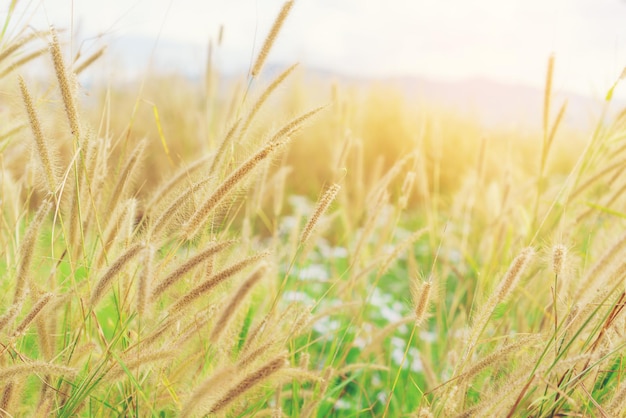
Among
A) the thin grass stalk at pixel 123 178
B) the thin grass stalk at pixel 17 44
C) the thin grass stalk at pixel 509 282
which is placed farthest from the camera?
the thin grass stalk at pixel 17 44

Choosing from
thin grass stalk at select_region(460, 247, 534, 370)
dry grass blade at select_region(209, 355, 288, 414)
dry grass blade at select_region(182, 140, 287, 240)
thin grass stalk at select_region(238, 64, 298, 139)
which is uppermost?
thin grass stalk at select_region(238, 64, 298, 139)

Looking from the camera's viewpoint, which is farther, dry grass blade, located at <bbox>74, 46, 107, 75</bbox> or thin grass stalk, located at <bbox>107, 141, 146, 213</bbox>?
dry grass blade, located at <bbox>74, 46, 107, 75</bbox>

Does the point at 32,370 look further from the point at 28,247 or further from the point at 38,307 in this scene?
the point at 28,247

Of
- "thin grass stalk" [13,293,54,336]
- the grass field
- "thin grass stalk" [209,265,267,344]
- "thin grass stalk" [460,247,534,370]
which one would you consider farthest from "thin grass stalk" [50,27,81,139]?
"thin grass stalk" [460,247,534,370]

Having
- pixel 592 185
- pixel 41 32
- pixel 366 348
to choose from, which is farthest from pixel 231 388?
pixel 592 185

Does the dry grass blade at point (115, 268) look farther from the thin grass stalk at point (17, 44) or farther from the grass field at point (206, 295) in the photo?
the thin grass stalk at point (17, 44)

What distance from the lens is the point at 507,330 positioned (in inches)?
77.7

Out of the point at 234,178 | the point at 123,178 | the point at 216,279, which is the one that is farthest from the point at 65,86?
the point at 216,279

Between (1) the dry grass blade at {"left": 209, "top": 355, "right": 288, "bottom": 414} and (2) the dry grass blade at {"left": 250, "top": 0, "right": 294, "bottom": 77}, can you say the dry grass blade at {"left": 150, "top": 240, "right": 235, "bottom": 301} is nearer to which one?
(1) the dry grass blade at {"left": 209, "top": 355, "right": 288, "bottom": 414}

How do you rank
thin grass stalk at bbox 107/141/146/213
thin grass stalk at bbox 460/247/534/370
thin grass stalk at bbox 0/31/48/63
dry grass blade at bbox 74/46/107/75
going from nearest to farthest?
thin grass stalk at bbox 460/247/534/370, thin grass stalk at bbox 107/141/146/213, thin grass stalk at bbox 0/31/48/63, dry grass blade at bbox 74/46/107/75

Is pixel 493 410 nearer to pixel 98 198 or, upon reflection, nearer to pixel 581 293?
pixel 581 293

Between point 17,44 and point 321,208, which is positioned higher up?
point 17,44

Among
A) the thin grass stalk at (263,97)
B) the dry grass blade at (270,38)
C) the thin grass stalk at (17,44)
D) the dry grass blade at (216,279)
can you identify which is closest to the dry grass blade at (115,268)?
the dry grass blade at (216,279)

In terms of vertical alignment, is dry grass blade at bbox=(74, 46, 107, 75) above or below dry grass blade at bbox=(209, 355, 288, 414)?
above
